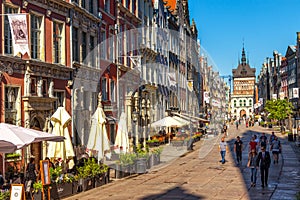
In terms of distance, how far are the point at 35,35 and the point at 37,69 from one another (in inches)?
70.4

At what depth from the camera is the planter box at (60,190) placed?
620 inches

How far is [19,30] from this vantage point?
1706 centimetres

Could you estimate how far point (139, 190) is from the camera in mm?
18141

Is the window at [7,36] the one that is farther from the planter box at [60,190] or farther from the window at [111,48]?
the window at [111,48]

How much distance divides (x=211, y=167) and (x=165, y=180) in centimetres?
606

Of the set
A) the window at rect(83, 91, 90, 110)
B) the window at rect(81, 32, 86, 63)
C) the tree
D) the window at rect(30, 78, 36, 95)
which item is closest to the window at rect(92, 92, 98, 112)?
the window at rect(83, 91, 90, 110)

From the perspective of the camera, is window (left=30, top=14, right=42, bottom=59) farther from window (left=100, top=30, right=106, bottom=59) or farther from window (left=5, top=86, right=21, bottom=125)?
window (left=100, top=30, right=106, bottom=59)

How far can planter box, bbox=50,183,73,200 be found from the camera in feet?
51.6

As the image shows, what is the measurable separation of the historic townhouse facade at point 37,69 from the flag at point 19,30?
9.96ft

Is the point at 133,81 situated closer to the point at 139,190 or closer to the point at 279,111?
the point at 139,190

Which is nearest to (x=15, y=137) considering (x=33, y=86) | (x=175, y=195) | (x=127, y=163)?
(x=175, y=195)

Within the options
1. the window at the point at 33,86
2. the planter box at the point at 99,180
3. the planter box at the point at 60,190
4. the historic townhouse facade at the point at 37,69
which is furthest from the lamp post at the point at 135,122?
the planter box at the point at 60,190

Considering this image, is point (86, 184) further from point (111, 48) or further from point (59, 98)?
point (111, 48)

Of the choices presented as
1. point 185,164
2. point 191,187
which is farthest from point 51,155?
point 185,164
